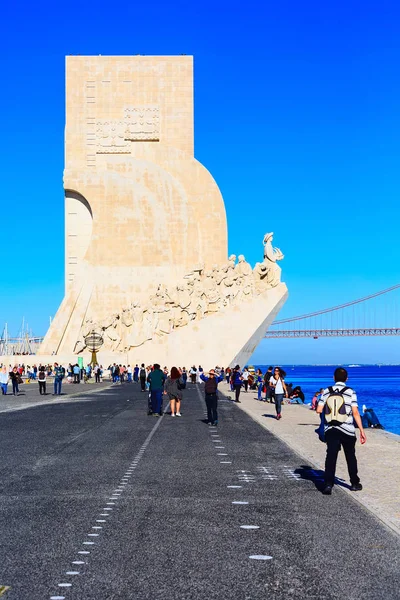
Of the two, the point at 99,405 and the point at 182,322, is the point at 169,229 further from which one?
the point at 99,405

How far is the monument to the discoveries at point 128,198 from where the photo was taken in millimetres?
38594

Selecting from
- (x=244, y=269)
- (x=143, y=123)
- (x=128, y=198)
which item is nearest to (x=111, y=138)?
(x=143, y=123)

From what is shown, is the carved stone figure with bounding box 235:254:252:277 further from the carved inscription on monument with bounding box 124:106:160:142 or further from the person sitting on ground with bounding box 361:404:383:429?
the person sitting on ground with bounding box 361:404:383:429

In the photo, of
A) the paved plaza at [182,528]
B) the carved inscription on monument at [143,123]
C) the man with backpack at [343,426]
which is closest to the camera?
the paved plaza at [182,528]

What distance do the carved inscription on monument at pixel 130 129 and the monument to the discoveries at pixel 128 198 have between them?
0.15 ft

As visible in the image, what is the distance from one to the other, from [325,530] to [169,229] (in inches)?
1399

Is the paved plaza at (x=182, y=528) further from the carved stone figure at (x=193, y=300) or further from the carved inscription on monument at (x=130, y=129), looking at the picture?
the carved inscription on monument at (x=130, y=129)

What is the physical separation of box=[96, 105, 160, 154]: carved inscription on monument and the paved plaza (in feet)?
111

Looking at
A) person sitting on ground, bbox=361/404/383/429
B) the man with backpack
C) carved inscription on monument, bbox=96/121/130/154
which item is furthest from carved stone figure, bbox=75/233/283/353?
the man with backpack

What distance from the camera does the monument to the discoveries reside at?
38.6 m

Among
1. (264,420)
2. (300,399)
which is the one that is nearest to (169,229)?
(300,399)

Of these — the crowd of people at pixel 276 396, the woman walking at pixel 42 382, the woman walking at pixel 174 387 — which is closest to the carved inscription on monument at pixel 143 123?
the crowd of people at pixel 276 396

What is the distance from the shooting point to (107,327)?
35438 millimetres

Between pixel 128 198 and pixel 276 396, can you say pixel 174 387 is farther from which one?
pixel 128 198
